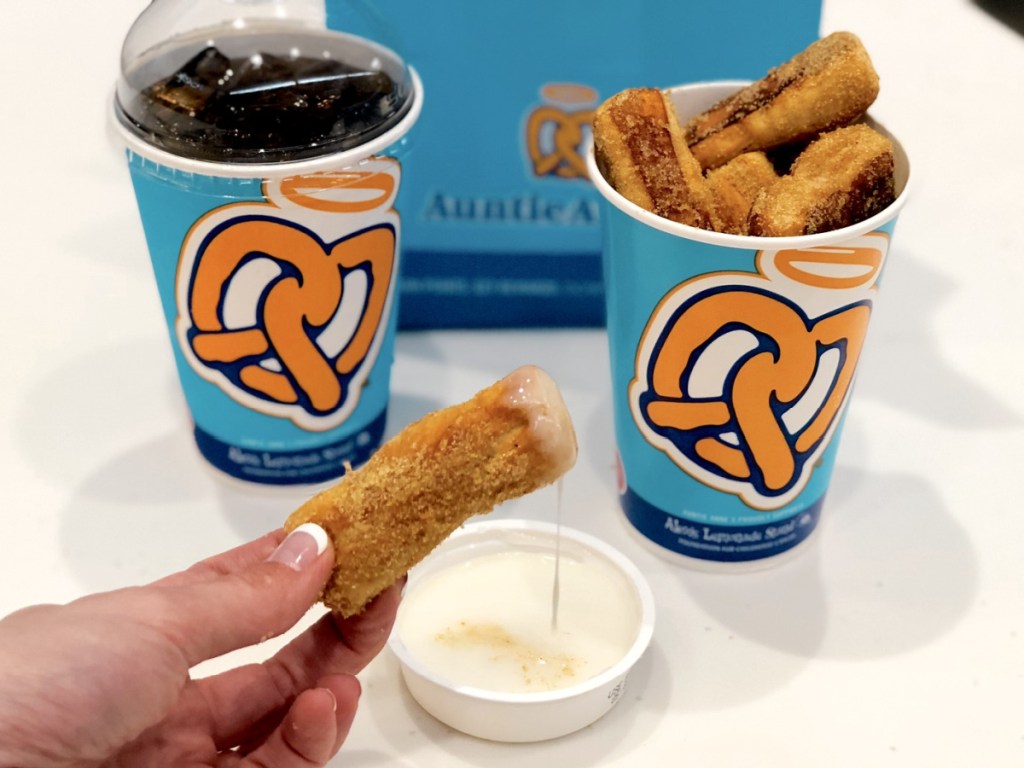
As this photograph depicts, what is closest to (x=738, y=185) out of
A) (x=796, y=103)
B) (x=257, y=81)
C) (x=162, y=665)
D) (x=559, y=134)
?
(x=796, y=103)

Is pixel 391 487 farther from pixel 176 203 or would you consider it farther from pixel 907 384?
pixel 907 384

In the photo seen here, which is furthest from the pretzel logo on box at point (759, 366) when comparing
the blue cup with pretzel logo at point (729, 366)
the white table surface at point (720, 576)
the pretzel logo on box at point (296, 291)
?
the pretzel logo on box at point (296, 291)

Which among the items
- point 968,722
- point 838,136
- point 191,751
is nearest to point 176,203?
point 191,751

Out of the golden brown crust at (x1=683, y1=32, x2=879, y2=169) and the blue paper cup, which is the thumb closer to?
the blue paper cup

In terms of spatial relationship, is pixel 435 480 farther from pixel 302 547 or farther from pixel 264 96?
pixel 264 96

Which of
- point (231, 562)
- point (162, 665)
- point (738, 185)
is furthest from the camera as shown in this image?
point (738, 185)

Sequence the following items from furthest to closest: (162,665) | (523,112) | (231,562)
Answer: (523,112)
(231,562)
(162,665)
